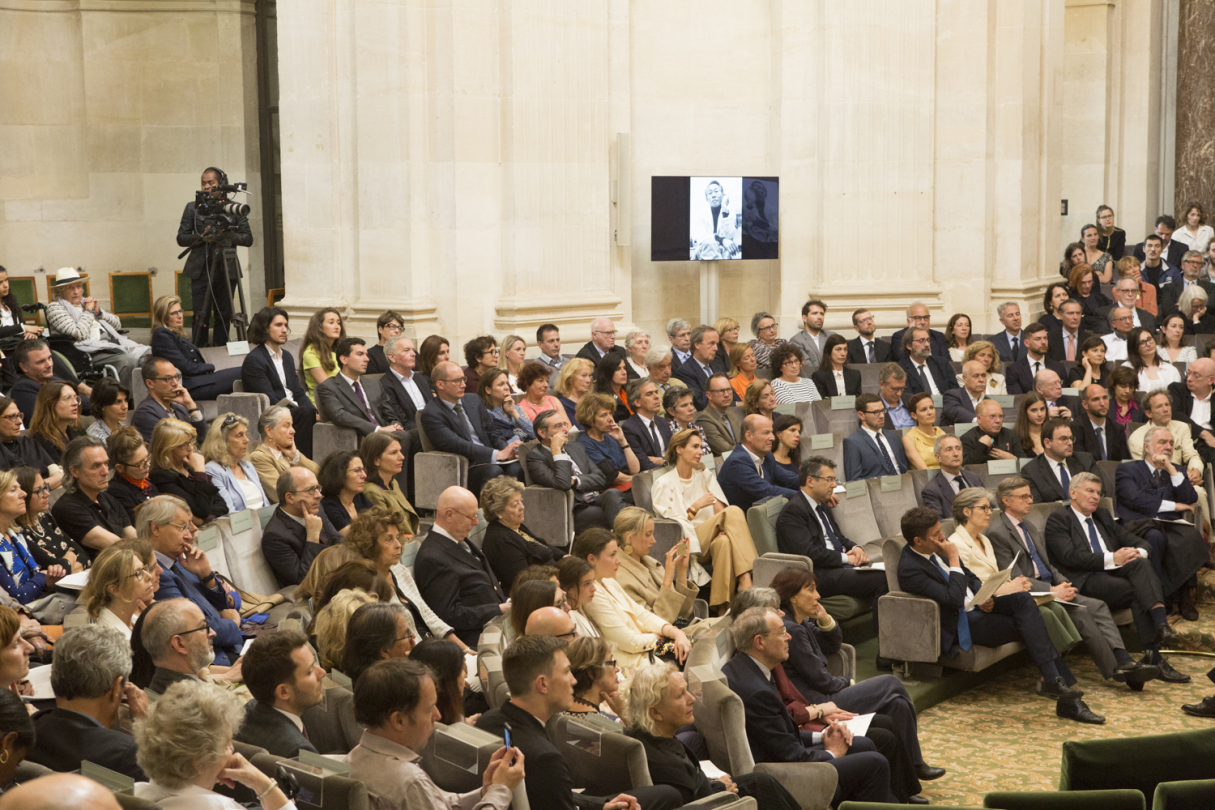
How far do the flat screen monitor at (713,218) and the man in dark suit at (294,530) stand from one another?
6257mm

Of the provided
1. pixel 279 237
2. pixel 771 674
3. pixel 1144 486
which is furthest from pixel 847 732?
pixel 279 237

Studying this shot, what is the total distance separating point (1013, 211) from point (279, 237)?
7.74m

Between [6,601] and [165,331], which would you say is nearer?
[6,601]

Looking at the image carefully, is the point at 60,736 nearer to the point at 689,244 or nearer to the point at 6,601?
the point at 6,601

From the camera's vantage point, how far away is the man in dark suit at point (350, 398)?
26.3 ft

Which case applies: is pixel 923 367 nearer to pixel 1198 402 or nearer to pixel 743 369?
pixel 743 369

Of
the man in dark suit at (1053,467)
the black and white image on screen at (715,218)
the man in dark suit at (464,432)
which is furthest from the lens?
the black and white image on screen at (715,218)

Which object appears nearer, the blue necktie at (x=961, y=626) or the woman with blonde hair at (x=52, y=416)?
the woman with blonde hair at (x=52, y=416)

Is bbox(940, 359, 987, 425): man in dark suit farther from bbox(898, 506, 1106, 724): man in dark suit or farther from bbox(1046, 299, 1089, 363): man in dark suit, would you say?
bbox(898, 506, 1106, 724): man in dark suit

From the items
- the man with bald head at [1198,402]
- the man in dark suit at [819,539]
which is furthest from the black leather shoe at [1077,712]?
the man with bald head at [1198,402]

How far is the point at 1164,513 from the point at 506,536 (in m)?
4.27

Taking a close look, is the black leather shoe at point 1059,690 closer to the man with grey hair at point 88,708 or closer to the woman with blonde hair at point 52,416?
the man with grey hair at point 88,708

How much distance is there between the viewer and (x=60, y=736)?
3.80 m

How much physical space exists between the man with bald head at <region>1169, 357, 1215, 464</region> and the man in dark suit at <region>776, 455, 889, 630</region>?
326 centimetres
